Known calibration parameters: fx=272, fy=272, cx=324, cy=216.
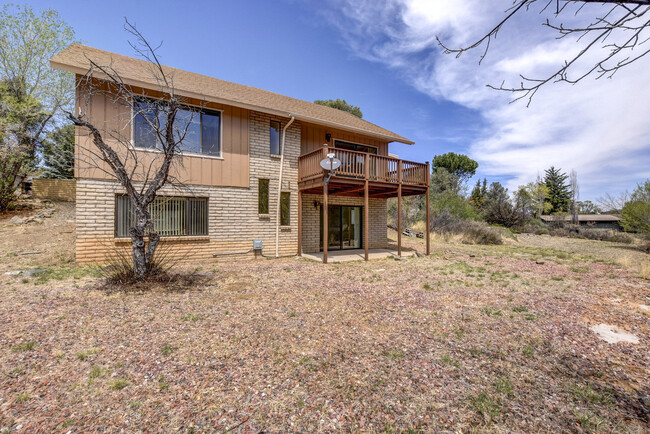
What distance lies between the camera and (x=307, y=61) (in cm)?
945

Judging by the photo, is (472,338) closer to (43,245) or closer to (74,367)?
(74,367)

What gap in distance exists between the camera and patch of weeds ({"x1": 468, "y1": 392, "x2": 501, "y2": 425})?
211cm

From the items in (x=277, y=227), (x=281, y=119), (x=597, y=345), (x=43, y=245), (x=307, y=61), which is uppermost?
(x=307, y=61)

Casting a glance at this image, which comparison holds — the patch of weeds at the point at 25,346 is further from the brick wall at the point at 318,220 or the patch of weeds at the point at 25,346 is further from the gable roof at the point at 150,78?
the brick wall at the point at 318,220

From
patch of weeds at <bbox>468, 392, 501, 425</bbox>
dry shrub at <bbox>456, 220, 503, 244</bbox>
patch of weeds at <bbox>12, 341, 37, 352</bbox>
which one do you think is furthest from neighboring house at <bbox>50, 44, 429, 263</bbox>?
dry shrub at <bbox>456, 220, 503, 244</bbox>

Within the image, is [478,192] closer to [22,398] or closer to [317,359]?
[317,359]

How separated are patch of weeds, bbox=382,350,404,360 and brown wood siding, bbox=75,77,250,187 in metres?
6.94

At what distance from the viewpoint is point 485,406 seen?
2234 millimetres

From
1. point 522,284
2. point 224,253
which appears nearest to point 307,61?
point 224,253

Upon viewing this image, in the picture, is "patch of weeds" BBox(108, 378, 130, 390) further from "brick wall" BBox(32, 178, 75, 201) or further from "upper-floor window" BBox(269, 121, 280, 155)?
"brick wall" BBox(32, 178, 75, 201)

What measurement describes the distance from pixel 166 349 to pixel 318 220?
8685 mm

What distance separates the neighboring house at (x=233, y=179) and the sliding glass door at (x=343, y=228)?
0.23 ft

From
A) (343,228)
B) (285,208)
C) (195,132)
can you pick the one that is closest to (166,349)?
(195,132)

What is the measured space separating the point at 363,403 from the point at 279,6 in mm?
6682
